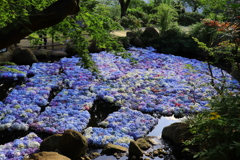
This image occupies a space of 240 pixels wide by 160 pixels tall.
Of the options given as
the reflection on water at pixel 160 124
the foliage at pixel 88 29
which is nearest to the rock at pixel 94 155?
the reflection on water at pixel 160 124

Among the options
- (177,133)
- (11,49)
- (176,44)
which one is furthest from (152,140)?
(176,44)

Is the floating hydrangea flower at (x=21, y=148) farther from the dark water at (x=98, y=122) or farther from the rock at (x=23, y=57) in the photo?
the rock at (x=23, y=57)

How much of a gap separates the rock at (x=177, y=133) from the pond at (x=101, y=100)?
0.32 m

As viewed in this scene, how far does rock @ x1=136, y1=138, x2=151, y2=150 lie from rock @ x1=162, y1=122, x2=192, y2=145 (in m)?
0.52

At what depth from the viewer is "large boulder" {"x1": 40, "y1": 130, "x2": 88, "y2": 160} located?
4.30 meters

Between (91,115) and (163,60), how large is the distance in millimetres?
5955

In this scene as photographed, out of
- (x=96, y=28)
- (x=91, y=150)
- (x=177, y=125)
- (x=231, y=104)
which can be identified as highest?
(x=96, y=28)

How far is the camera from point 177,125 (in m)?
5.06

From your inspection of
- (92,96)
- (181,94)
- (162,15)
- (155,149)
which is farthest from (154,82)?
(162,15)

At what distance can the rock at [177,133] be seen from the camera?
15.6 ft

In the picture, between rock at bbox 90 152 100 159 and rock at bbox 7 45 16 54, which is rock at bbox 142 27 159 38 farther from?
rock at bbox 90 152 100 159

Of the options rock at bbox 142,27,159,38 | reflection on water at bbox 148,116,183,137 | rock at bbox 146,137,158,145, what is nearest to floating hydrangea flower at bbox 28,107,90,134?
rock at bbox 146,137,158,145

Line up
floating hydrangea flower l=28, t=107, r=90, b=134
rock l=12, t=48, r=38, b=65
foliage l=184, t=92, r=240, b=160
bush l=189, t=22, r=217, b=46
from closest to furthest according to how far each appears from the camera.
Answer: foliage l=184, t=92, r=240, b=160 → floating hydrangea flower l=28, t=107, r=90, b=134 → rock l=12, t=48, r=38, b=65 → bush l=189, t=22, r=217, b=46

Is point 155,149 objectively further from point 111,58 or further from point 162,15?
point 162,15
